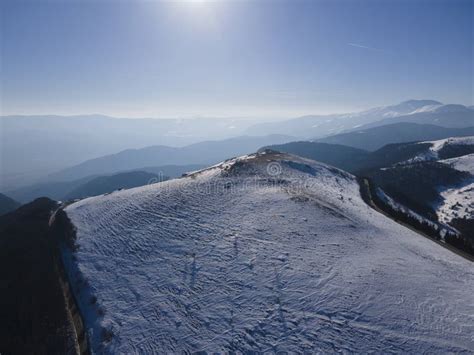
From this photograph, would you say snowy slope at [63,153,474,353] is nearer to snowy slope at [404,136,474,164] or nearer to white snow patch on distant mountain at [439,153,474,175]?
white snow patch on distant mountain at [439,153,474,175]

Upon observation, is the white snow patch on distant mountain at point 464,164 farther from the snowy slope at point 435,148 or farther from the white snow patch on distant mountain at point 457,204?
the snowy slope at point 435,148

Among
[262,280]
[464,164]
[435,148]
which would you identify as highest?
[262,280]

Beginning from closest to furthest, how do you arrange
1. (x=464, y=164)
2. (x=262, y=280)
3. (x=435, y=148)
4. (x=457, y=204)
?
(x=262, y=280) < (x=457, y=204) < (x=464, y=164) < (x=435, y=148)

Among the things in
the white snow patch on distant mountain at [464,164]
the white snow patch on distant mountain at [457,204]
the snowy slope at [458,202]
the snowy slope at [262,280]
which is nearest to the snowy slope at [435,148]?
the white snow patch on distant mountain at [464,164]

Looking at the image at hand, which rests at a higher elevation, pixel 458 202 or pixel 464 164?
pixel 464 164

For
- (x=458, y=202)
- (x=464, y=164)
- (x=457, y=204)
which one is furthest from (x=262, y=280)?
(x=464, y=164)

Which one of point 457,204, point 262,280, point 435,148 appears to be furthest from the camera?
point 435,148

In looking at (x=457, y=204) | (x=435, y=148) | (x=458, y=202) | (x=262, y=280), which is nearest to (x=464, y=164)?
(x=458, y=202)

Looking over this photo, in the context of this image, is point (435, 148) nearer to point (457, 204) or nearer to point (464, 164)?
point (464, 164)

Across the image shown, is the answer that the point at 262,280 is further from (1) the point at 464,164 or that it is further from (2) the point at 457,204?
(1) the point at 464,164

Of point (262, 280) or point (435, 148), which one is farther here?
point (435, 148)
